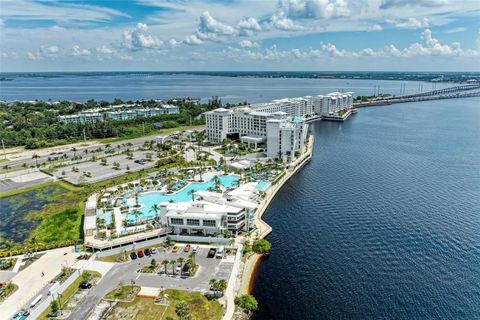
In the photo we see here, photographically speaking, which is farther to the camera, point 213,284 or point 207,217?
point 207,217

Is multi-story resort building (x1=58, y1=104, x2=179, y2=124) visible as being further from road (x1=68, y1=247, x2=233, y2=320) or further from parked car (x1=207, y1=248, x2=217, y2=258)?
A: parked car (x1=207, y1=248, x2=217, y2=258)

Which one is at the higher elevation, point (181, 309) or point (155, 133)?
point (155, 133)

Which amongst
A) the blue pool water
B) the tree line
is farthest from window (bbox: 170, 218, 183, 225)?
the tree line

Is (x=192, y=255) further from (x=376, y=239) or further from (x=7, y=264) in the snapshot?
(x=376, y=239)

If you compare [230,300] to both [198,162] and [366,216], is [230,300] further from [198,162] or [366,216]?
[198,162]

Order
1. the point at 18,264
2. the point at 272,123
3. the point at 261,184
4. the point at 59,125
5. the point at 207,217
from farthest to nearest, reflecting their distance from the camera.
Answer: the point at 59,125
the point at 272,123
the point at 261,184
the point at 207,217
the point at 18,264

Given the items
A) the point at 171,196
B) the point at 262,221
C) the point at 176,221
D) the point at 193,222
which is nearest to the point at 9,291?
the point at 176,221

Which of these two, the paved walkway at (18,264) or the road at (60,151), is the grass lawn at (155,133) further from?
the paved walkway at (18,264)
